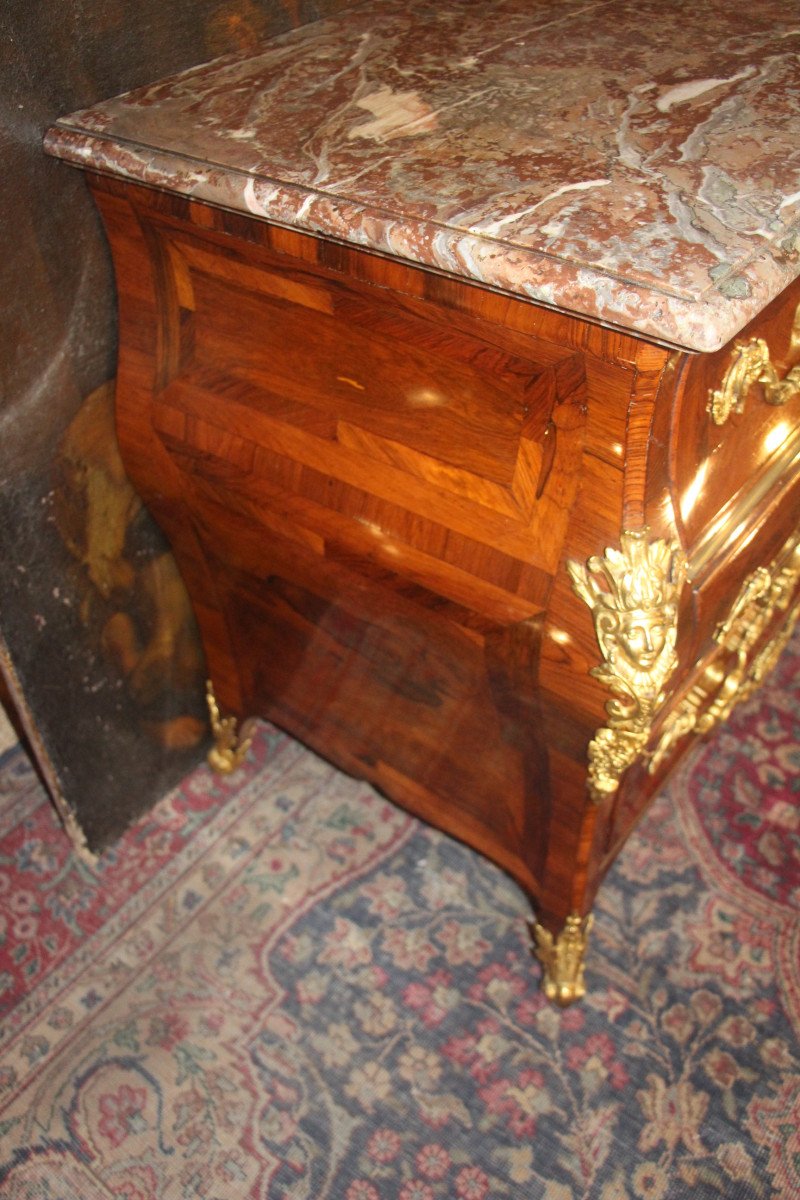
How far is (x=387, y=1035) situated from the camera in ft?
4.14

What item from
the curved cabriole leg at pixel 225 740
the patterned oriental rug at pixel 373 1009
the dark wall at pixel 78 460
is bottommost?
the patterned oriental rug at pixel 373 1009

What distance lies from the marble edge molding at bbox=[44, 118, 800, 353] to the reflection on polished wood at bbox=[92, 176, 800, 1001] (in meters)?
0.03

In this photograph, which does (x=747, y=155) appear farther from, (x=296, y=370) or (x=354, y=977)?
(x=354, y=977)

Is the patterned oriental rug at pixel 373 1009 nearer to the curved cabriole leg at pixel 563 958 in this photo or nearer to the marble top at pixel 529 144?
the curved cabriole leg at pixel 563 958

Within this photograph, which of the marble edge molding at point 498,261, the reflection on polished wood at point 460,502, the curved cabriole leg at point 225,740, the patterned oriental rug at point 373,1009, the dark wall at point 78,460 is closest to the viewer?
the marble edge molding at point 498,261

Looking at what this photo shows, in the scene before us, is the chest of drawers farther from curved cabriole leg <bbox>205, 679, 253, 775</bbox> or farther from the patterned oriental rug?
curved cabriole leg <bbox>205, 679, 253, 775</bbox>

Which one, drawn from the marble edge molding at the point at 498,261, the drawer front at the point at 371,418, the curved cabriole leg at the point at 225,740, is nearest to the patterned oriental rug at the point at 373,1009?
the curved cabriole leg at the point at 225,740

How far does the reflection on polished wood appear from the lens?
80 centimetres

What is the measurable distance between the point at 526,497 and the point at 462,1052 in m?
0.77

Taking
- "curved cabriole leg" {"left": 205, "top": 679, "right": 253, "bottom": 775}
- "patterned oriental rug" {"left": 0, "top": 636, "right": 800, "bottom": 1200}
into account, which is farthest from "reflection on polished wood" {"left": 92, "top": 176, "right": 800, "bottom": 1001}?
"curved cabriole leg" {"left": 205, "top": 679, "right": 253, "bottom": 775}

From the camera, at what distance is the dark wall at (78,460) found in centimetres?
94

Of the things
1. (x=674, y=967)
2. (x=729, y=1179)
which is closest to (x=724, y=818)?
(x=674, y=967)

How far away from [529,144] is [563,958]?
937mm

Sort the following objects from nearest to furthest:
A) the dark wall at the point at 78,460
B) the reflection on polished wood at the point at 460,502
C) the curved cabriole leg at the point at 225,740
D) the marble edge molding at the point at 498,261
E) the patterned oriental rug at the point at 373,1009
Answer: the marble edge molding at the point at 498,261 < the reflection on polished wood at the point at 460,502 < the dark wall at the point at 78,460 < the patterned oriental rug at the point at 373,1009 < the curved cabriole leg at the point at 225,740
